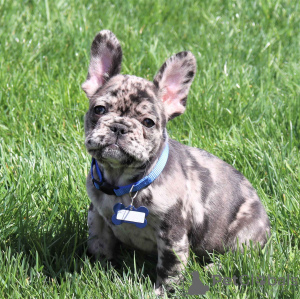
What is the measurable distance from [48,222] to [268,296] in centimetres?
181

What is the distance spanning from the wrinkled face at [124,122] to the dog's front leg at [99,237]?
70 centimetres

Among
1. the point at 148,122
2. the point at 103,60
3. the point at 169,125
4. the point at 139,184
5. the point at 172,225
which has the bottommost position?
the point at 169,125

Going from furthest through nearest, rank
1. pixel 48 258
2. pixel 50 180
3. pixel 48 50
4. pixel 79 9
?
pixel 79 9 → pixel 48 50 → pixel 50 180 → pixel 48 258

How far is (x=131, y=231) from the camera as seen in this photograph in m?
4.07

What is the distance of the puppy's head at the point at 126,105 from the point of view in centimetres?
364

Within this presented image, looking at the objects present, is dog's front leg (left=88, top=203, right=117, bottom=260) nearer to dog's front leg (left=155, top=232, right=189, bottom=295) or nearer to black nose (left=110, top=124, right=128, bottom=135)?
dog's front leg (left=155, top=232, right=189, bottom=295)

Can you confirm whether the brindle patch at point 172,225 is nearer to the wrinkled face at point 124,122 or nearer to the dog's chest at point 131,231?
the dog's chest at point 131,231

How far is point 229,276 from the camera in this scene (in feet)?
12.7

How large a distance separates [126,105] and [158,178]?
0.56m

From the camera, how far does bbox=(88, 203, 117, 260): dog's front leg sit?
429 cm

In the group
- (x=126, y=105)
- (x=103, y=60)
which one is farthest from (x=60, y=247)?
(x=103, y=60)

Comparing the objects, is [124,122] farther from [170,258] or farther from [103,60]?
[170,258]

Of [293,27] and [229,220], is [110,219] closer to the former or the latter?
[229,220]

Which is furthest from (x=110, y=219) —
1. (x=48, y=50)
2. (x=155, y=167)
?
(x=48, y=50)
